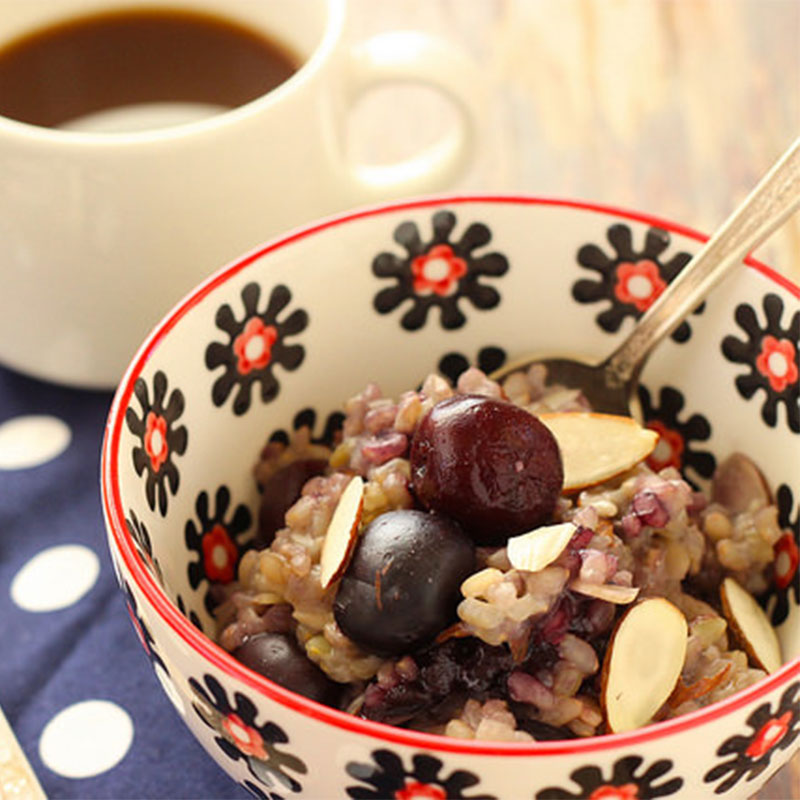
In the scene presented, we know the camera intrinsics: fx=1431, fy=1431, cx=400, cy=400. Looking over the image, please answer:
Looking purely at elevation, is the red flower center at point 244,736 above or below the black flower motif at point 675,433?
below

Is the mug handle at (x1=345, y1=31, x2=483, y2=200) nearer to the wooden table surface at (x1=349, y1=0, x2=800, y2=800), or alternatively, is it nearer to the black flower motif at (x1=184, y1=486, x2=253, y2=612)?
the wooden table surface at (x1=349, y1=0, x2=800, y2=800)

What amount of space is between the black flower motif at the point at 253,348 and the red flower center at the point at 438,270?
0.11 metres

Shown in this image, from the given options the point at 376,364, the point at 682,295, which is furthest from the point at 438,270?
the point at 682,295

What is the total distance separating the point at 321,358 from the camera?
4.15 ft

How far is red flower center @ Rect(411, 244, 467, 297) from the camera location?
126 centimetres

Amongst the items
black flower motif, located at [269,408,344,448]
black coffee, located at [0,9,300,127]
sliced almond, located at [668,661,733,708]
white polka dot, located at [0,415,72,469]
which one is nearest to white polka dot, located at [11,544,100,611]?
white polka dot, located at [0,415,72,469]

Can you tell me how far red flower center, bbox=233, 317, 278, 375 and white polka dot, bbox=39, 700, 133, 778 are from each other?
306 millimetres

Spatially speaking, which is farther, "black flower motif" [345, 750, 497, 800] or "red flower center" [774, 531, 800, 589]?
"red flower center" [774, 531, 800, 589]

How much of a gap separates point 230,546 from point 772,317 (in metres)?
0.49

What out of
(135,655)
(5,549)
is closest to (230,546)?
(135,655)

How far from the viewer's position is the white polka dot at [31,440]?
1400 millimetres

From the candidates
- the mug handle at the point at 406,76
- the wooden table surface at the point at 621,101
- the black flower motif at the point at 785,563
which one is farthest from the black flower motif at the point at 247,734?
the wooden table surface at the point at 621,101

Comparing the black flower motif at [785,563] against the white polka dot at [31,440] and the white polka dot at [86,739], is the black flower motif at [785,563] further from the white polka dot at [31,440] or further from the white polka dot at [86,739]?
the white polka dot at [31,440]

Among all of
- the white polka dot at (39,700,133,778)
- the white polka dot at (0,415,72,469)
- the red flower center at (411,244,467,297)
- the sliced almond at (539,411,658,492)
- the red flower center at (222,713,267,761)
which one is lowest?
the white polka dot at (39,700,133,778)
